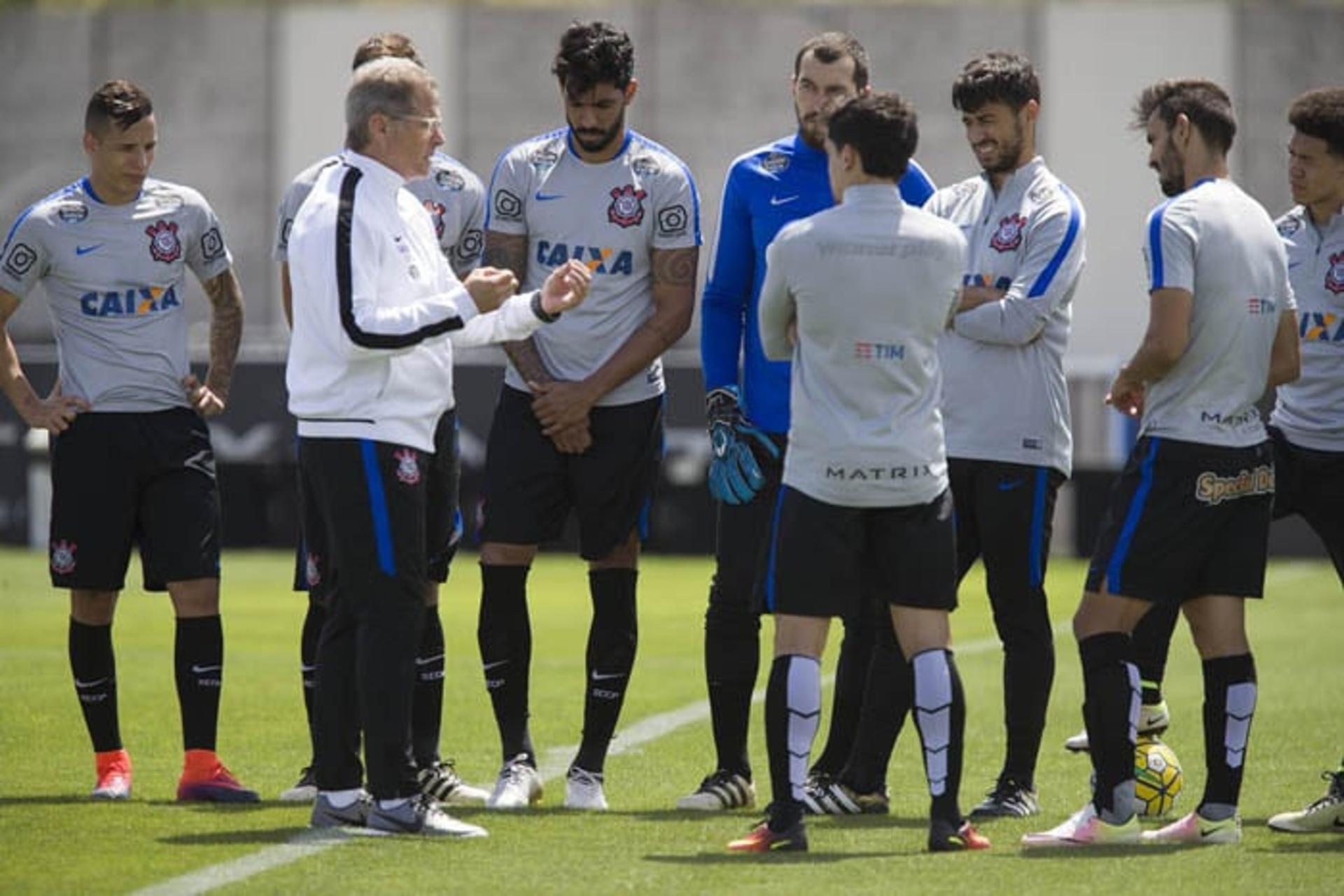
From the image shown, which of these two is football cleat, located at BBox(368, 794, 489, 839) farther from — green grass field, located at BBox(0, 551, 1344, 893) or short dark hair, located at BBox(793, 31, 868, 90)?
short dark hair, located at BBox(793, 31, 868, 90)

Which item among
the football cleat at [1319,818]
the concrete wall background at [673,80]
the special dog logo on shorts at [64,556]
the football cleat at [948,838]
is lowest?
the football cleat at [1319,818]

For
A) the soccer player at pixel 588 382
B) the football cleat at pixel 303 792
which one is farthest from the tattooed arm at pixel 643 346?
the football cleat at pixel 303 792

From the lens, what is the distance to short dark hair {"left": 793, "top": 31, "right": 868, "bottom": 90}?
798cm

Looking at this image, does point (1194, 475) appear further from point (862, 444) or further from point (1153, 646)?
point (1153, 646)

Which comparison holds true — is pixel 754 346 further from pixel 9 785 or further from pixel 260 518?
pixel 260 518

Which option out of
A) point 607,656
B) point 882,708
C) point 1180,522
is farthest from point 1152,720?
point 607,656

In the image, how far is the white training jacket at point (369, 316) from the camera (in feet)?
22.9

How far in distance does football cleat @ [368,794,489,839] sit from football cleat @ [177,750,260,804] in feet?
3.11

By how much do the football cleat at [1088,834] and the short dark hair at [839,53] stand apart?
8.32 ft

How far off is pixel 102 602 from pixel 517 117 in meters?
30.7

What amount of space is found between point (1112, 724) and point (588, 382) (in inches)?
86.0

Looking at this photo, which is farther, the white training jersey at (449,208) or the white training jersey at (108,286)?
the white training jersey at (449,208)

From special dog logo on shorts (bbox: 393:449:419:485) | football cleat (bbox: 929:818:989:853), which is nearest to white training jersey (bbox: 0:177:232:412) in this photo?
special dog logo on shorts (bbox: 393:449:419:485)

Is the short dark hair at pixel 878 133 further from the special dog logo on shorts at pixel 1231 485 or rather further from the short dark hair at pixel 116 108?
the short dark hair at pixel 116 108
